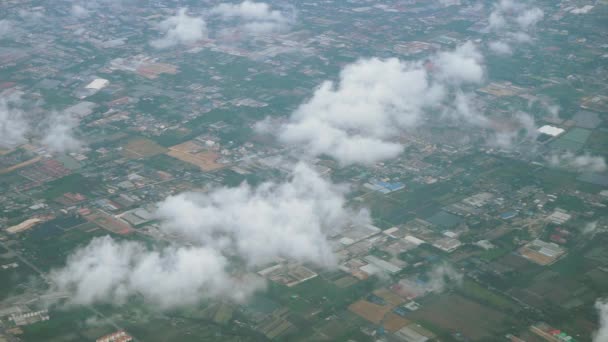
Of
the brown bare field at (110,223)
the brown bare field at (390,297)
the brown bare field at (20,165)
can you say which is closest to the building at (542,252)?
the brown bare field at (390,297)

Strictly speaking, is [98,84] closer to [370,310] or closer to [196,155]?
[196,155]

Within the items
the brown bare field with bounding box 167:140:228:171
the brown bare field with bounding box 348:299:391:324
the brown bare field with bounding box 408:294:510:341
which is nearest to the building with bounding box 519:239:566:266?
the brown bare field with bounding box 408:294:510:341

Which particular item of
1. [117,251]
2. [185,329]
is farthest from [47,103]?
[185,329]

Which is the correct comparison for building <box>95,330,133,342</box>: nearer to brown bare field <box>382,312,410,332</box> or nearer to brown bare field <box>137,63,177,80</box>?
brown bare field <box>382,312,410,332</box>

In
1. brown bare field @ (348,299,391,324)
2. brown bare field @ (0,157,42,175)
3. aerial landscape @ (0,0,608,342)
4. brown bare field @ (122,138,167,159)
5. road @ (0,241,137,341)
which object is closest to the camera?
road @ (0,241,137,341)

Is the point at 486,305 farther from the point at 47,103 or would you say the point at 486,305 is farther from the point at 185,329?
the point at 47,103

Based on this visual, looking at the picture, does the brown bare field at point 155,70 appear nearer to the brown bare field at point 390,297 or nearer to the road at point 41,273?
the road at point 41,273
